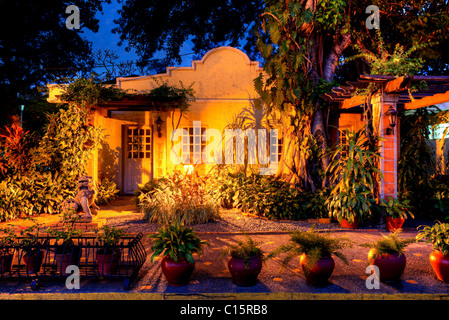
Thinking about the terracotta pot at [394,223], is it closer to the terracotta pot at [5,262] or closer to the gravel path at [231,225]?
the gravel path at [231,225]

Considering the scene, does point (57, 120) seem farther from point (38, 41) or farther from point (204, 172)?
point (38, 41)

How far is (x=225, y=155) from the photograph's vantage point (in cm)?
1041

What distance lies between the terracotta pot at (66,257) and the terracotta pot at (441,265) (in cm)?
451

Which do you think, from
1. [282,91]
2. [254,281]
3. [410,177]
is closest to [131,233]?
[254,281]

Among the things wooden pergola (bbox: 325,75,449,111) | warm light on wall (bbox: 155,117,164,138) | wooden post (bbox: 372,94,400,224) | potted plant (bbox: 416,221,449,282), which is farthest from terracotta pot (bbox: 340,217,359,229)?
warm light on wall (bbox: 155,117,164,138)

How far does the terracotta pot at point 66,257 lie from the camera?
4062 mm

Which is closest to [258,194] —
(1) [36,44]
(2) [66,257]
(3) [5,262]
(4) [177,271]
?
(4) [177,271]

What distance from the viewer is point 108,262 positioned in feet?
13.2

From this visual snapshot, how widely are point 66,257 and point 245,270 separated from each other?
230cm

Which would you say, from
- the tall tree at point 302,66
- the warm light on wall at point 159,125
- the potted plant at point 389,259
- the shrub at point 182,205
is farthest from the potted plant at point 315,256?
the warm light on wall at point 159,125

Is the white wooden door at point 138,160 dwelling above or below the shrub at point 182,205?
above

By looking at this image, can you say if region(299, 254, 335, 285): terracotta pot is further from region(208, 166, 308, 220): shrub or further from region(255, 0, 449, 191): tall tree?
region(255, 0, 449, 191): tall tree

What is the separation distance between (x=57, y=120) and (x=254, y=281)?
7.19 meters
